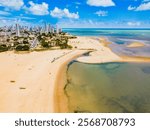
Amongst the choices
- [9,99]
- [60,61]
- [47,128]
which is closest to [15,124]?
[47,128]

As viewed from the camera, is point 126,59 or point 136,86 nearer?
point 136,86

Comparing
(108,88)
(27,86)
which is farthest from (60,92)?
(108,88)

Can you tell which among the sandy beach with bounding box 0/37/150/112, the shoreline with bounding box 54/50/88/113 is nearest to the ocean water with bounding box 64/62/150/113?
the shoreline with bounding box 54/50/88/113

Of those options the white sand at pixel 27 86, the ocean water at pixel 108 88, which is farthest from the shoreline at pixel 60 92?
the ocean water at pixel 108 88

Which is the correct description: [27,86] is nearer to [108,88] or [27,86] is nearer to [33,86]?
[33,86]

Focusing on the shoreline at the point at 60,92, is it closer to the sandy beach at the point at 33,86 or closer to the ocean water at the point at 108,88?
the sandy beach at the point at 33,86

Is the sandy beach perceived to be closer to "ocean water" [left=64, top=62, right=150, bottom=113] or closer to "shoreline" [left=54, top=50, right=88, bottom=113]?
"shoreline" [left=54, top=50, right=88, bottom=113]

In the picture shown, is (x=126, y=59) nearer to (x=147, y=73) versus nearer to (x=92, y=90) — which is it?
(x=147, y=73)

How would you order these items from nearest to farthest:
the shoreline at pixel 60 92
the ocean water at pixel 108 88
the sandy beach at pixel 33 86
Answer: the sandy beach at pixel 33 86 < the shoreline at pixel 60 92 < the ocean water at pixel 108 88

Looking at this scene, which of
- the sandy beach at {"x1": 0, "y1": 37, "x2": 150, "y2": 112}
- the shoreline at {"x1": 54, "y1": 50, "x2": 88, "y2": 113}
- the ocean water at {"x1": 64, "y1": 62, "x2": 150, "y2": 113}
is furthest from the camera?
the ocean water at {"x1": 64, "y1": 62, "x2": 150, "y2": 113}
